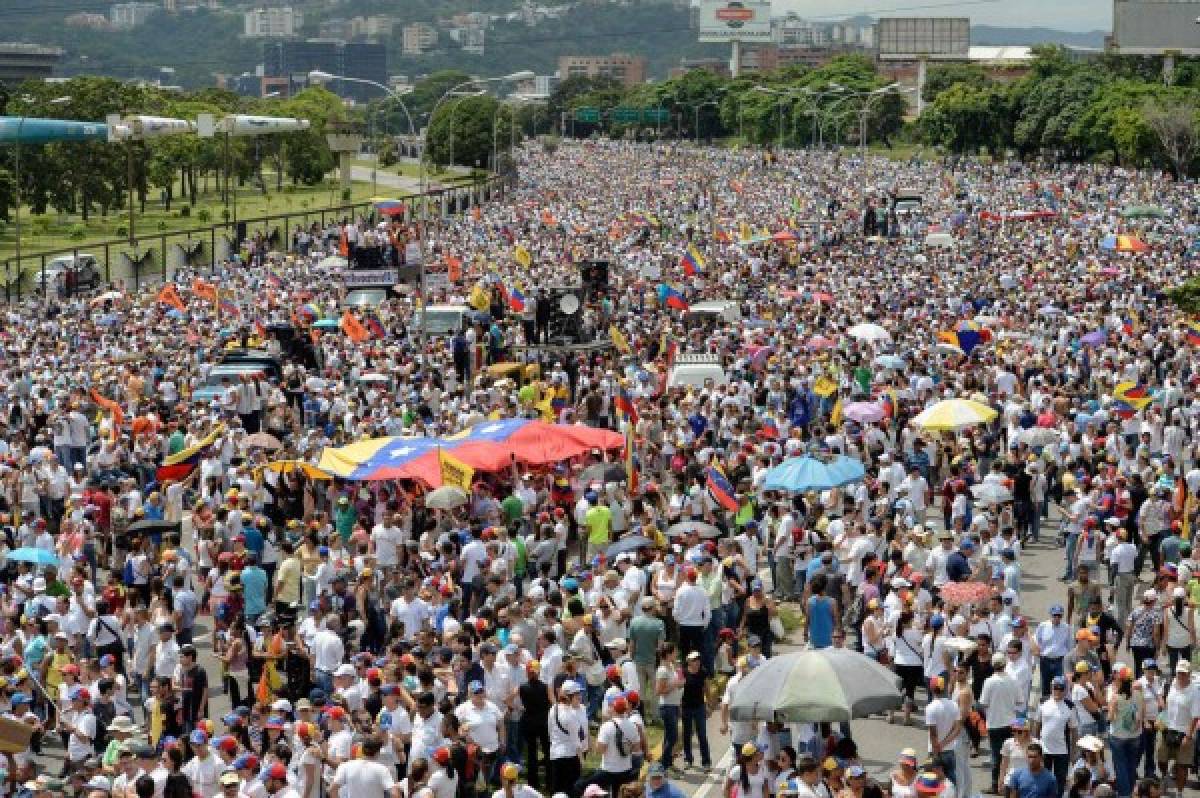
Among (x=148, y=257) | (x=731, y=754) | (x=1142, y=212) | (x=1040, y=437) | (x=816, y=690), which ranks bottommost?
(x=148, y=257)

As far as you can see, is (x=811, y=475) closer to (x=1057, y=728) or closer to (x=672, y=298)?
(x=1057, y=728)

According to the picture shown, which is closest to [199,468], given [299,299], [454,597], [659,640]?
[454,597]

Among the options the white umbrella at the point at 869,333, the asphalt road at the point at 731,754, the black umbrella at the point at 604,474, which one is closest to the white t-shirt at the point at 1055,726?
the asphalt road at the point at 731,754

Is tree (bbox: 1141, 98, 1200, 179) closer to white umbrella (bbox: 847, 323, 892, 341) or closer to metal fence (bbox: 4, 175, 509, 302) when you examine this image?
metal fence (bbox: 4, 175, 509, 302)

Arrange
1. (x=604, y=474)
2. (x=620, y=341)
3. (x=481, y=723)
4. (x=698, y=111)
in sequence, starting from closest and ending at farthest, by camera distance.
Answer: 1. (x=481, y=723)
2. (x=604, y=474)
3. (x=620, y=341)
4. (x=698, y=111)

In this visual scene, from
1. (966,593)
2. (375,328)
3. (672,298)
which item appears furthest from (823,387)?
(966,593)

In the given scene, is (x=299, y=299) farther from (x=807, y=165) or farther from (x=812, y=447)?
(x=807, y=165)

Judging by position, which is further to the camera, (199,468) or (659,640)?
(199,468)

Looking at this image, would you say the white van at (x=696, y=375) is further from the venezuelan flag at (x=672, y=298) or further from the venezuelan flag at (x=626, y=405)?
the venezuelan flag at (x=672, y=298)
